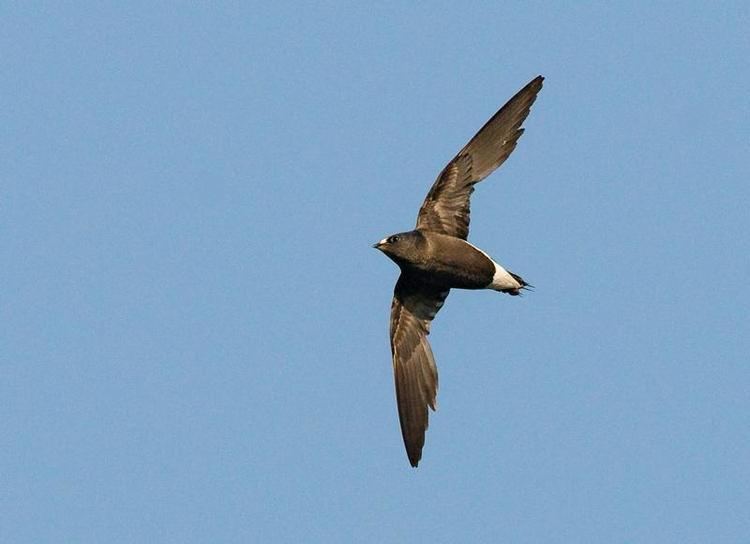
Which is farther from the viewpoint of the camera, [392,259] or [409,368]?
[409,368]

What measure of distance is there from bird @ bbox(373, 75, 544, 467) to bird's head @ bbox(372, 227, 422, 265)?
12 mm

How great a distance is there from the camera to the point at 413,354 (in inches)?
727

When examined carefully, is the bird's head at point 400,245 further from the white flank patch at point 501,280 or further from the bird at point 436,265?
the white flank patch at point 501,280

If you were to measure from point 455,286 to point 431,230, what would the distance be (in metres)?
0.79

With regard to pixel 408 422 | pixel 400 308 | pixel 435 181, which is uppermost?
pixel 435 181

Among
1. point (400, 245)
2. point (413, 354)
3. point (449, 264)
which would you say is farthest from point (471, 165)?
point (413, 354)

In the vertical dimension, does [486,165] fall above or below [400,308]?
above

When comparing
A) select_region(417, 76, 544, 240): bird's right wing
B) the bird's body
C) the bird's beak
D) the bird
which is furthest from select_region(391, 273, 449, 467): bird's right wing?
the bird's beak

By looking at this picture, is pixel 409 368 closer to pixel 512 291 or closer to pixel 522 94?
pixel 512 291

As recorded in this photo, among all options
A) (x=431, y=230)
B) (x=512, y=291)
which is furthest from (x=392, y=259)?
(x=512, y=291)

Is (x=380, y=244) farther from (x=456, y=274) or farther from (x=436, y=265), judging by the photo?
(x=456, y=274)

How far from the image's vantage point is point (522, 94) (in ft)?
59.0

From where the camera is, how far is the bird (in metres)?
17.3

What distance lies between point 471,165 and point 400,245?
1.69m
